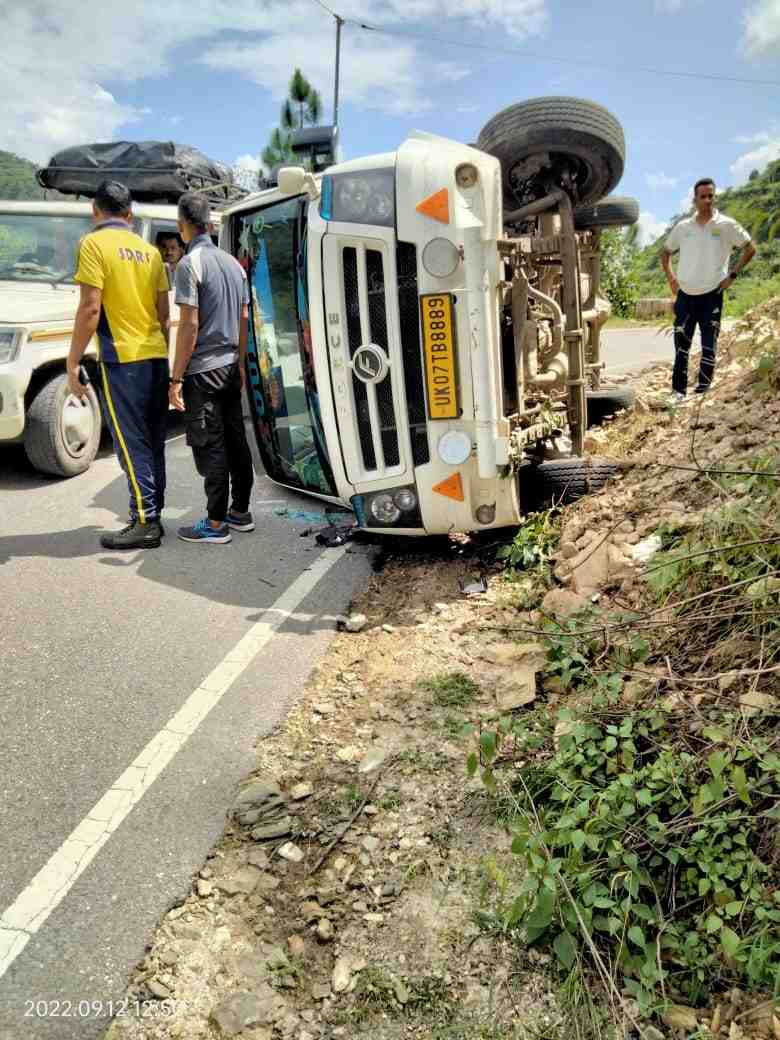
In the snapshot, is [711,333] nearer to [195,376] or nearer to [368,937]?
[195,376]

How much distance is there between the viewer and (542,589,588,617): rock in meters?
3.37

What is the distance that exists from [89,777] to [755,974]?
6.82 feet

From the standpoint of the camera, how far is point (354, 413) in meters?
4.19

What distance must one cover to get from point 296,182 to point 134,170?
4.84 metres

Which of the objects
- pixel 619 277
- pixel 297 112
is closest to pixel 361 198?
pixel 619 277

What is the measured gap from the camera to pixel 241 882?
7.31 feet

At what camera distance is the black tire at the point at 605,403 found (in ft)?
21.7

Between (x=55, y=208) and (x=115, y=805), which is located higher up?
(x=55, y=208)

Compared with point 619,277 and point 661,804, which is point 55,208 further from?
point 619,277

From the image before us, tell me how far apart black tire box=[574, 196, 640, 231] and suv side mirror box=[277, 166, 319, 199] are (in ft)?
9.93

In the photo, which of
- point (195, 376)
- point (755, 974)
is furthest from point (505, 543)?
point (755, 974)

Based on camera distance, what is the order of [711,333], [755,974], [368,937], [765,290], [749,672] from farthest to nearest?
1. [765,290]
2. [711,333]
3. [749,672]
4. [368,937]
5. [755,974]

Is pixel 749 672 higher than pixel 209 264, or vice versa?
pixel 209 264

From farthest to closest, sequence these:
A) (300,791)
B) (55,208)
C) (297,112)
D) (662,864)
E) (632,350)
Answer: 1. (297,112)
2. (632,350)
3. (55,208)
4. (300,791)
5. (662,864)
